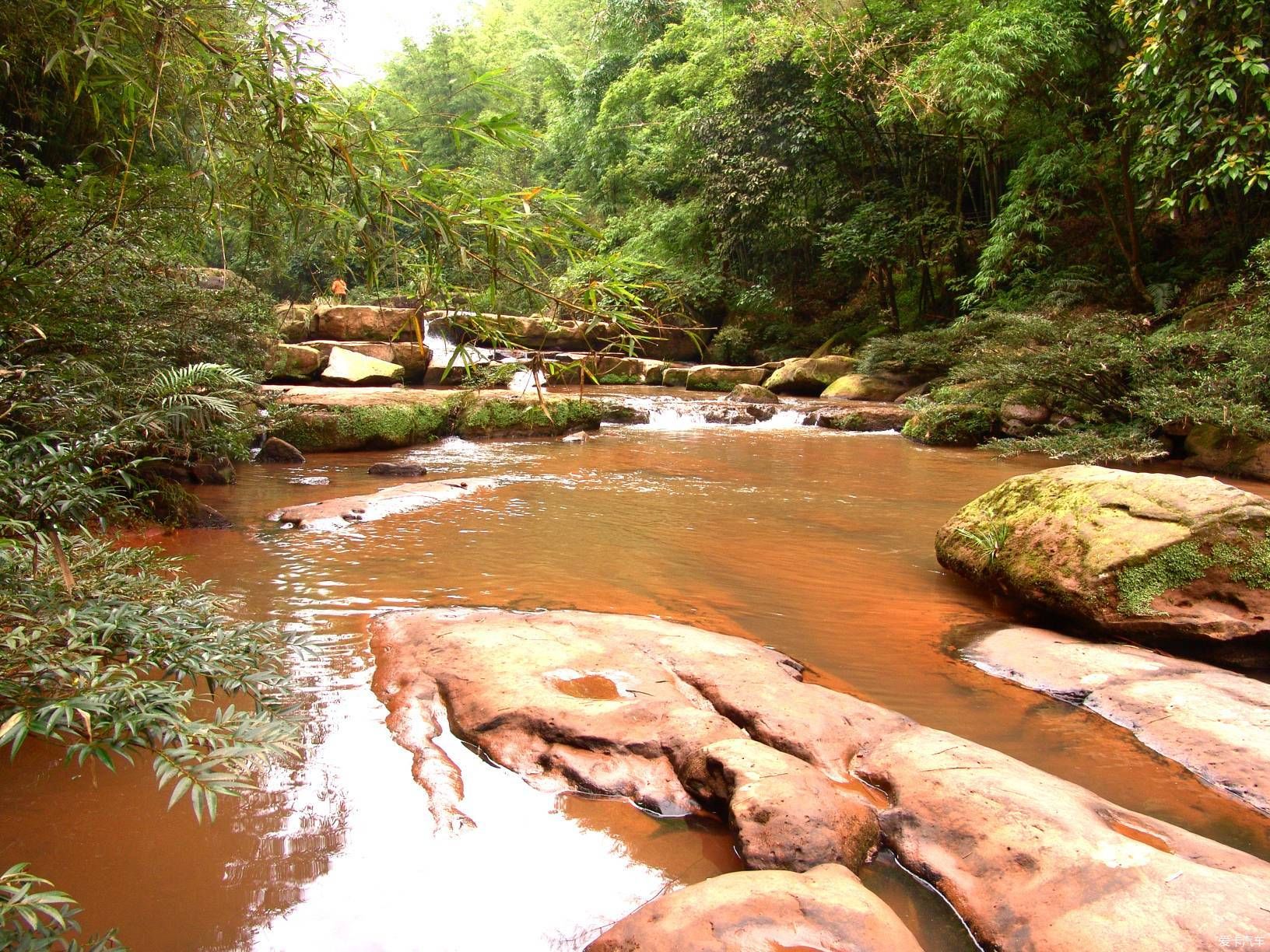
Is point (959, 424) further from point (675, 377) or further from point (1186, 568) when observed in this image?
point (675, 377)

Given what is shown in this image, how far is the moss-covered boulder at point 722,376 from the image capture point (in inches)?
697

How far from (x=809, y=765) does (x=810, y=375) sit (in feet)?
48.6

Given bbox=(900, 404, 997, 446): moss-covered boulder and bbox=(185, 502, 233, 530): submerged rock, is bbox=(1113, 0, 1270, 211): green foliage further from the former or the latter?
bbox=(185, 502, 233, 530): submerged rock

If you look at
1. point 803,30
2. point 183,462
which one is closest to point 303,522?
point 183,462

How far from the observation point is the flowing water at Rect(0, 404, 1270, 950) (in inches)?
78.9

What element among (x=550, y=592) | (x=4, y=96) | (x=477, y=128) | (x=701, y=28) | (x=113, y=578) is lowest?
(x=550, y=592)

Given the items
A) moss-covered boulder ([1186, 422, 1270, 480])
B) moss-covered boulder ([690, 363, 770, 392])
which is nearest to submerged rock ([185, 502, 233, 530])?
moss-covered boulder ([1186, 422, 1270, 480])

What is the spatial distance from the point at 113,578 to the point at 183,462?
5.31m

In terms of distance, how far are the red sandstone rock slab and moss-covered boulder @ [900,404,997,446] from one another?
7090 mm

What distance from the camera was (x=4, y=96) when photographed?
564cm

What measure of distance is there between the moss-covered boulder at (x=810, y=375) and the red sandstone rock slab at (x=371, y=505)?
35.2 ft

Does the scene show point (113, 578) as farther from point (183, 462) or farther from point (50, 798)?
point (183, 462)

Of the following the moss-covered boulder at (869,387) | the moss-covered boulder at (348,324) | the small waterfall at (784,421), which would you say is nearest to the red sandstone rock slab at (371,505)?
the small waterfall at (784,421)

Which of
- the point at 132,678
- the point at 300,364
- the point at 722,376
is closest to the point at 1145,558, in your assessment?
the point at 132,678
